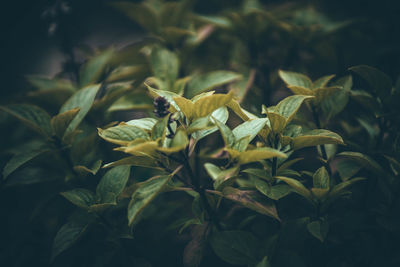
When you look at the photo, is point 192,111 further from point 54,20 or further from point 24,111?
point 54,20

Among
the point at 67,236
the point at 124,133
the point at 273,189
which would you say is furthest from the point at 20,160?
the point at 273,189

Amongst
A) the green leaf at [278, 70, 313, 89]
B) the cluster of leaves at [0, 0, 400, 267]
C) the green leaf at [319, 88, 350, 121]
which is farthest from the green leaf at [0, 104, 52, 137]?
the green leaf at [319, 88, 350, 121]

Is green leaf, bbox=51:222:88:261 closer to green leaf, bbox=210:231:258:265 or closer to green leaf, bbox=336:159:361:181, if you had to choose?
green leaf, bbox=210:231:258:265

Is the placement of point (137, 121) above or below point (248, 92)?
above

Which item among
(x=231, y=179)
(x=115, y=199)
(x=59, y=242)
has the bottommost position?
(x=59, y=242)

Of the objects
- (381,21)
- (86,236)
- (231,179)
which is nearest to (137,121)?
(231,179)

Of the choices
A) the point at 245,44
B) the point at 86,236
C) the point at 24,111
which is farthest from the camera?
the point at 245,44
